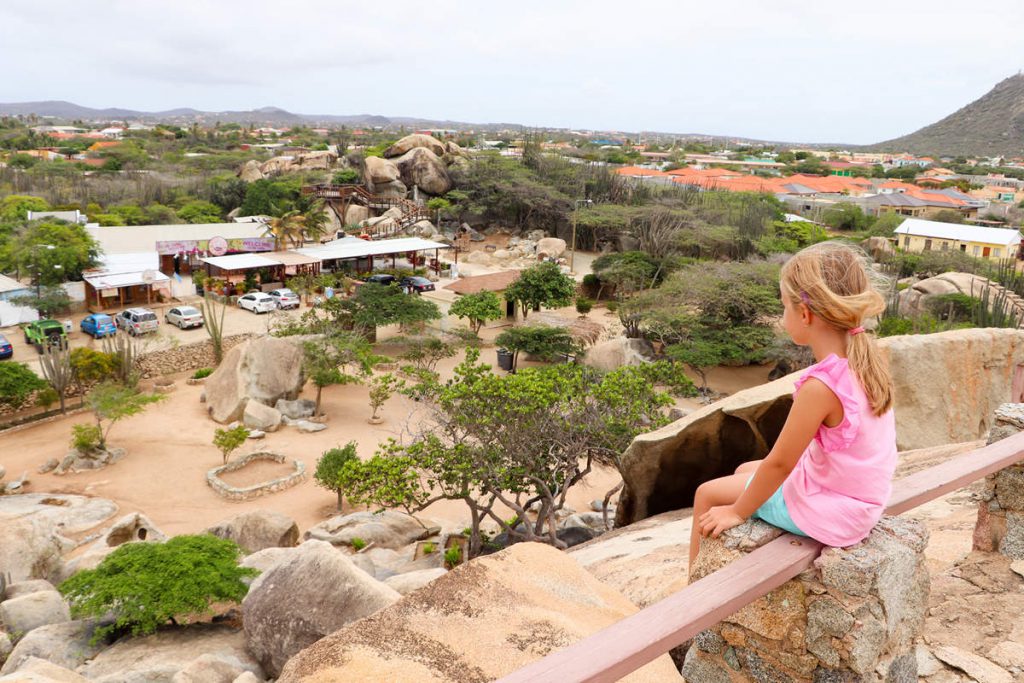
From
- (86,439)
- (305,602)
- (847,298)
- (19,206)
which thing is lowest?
(86,439)

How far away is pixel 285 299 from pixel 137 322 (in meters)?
5.64

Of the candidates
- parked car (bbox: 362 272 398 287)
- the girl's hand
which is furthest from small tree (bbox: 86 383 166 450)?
the girl's hand

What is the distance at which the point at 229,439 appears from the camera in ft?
54.1

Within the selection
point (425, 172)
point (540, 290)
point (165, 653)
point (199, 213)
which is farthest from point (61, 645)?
point (425, 172)

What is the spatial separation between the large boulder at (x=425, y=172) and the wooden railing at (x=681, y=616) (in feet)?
156

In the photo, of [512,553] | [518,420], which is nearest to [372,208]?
[518,420]

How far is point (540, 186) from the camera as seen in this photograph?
44688mm

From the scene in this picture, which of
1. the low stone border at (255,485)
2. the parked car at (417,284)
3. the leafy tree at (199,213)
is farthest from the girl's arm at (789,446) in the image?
the leafy tree at (199,213)

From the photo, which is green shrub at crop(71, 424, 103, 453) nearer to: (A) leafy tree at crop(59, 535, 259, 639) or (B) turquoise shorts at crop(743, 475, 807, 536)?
(A) leafy tree at crop(59, 535, 259, 639)

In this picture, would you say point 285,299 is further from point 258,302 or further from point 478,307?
point 478,307

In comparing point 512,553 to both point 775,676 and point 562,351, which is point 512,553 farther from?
point 562,351

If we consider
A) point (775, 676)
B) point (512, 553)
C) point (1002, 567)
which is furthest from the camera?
point (512, 553)

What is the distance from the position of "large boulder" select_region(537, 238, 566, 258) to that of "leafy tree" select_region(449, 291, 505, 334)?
13392mm

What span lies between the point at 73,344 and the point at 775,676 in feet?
86.4
